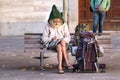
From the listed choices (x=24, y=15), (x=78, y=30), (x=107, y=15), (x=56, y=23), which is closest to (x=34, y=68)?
(x=56, y=23)

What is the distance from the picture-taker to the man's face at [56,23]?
10.8 meters

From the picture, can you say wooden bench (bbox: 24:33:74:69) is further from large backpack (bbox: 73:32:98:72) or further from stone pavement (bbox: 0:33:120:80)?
large backpack (bbox: 73:32:98:72)

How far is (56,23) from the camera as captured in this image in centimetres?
1090

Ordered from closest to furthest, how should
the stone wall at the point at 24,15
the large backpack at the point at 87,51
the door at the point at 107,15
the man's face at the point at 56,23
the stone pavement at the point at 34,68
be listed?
the stone pavement at the point at 34,68
the large backpack at the point at 87,51
the man's face at the point at 56,23
the stone wall at the point at 24,15
the door at the point at 107,15

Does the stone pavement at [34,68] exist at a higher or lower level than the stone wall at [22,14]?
lower

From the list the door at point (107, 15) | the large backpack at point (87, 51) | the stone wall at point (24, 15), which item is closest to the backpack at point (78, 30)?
the large backpack at point (87, 51)

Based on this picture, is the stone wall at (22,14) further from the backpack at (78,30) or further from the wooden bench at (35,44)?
the backpack at (78,30)

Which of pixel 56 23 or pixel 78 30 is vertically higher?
pixel 56 23

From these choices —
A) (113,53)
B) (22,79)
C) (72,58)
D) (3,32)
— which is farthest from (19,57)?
(3,32)

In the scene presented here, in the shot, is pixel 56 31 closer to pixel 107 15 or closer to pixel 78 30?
pixel 78 30

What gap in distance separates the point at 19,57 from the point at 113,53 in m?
2.50

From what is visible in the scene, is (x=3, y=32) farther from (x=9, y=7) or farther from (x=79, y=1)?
(x=79, y=1)

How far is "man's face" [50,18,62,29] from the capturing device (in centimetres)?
1084

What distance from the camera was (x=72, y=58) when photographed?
13.0 metres
